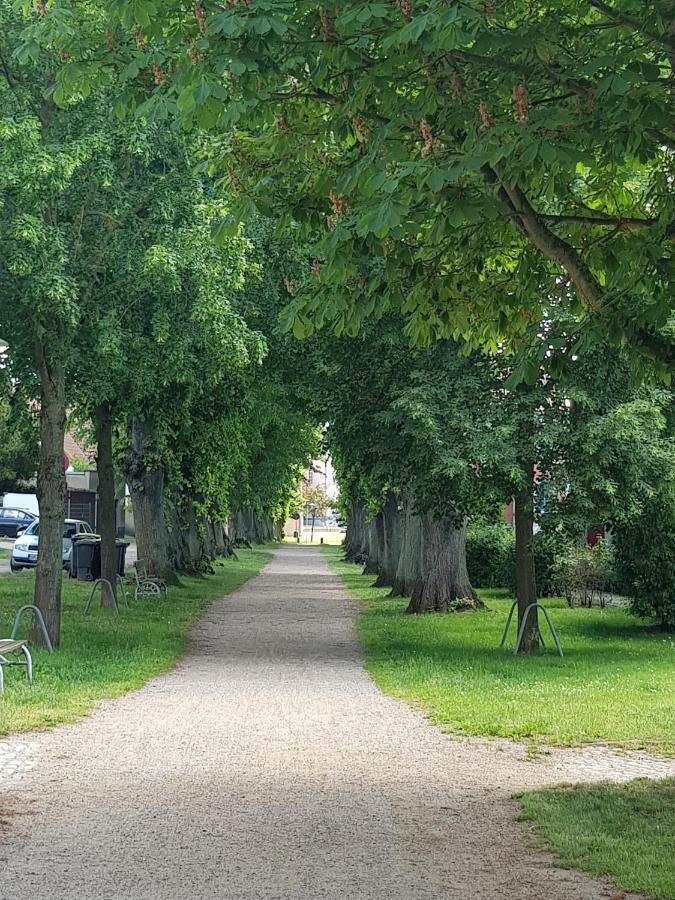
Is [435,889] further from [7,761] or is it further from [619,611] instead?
[619,611]

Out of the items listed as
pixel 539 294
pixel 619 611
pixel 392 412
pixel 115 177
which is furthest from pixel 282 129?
pixel 619 611

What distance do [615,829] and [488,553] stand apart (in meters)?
28.4

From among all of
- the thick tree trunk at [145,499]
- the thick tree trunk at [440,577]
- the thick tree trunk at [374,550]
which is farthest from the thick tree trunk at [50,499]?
the thick tree trunk at [374,550]

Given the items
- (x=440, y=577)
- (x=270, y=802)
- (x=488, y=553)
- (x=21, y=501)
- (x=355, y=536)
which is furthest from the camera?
(x=355, y=536)

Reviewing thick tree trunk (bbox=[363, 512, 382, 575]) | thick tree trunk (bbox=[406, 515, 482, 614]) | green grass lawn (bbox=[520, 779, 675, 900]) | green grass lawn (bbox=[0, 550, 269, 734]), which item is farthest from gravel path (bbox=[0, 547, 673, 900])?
thick tree trunk (bbox=[363, 512, 382, 575])

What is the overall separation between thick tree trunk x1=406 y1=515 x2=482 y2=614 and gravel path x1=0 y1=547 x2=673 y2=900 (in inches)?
468

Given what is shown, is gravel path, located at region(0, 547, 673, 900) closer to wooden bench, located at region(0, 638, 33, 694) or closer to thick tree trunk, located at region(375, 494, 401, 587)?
wooden bench, located at region(0, 638, 33, 694)

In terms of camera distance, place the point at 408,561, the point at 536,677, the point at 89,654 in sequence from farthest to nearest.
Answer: the point at 408,561 < the point at 89,654 < the point at 536,677

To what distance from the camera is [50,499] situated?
1633 centimetres

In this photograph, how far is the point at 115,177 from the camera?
16.4 m

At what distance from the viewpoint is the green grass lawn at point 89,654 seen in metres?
11.6

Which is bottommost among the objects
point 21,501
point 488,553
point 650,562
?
point 488,553

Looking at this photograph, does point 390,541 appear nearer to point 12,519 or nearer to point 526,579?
point 526,579

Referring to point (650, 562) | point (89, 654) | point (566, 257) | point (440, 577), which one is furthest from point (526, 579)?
point (566, 257)
